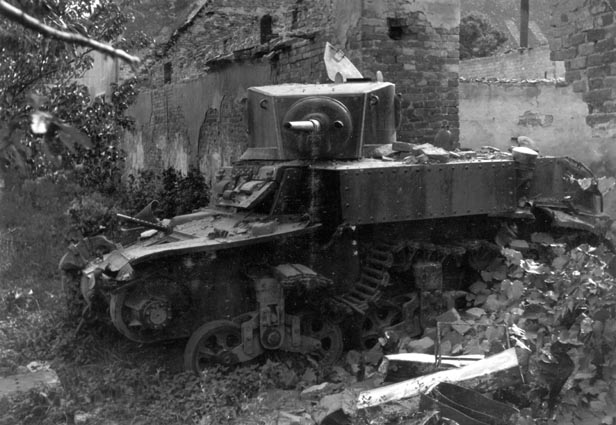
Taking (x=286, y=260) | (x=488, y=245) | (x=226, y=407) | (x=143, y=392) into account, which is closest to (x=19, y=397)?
(x=143, y=392)

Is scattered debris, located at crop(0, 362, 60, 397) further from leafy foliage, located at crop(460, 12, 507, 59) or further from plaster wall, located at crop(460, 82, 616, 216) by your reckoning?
leafy foliage, located at crop(460, 12, 507, 59)

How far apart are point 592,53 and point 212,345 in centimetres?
358

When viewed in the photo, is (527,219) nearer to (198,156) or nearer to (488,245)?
(488,245)

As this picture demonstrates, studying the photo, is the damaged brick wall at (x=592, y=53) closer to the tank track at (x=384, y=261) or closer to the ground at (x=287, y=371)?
the ground at (x=287, y=371)

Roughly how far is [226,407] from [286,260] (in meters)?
1.35

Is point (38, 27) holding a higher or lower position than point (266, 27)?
lower

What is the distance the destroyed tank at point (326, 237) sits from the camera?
18.7ft

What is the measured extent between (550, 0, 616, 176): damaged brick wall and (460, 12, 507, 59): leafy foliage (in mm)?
24448

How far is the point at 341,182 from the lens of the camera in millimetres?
5789

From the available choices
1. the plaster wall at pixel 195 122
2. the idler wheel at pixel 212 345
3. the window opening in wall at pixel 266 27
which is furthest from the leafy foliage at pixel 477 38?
the idler wheel at pixel 212 345

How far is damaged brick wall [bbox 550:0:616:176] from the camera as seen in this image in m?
5.42

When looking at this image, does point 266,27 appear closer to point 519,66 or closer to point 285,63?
point 285,63

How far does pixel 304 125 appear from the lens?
597 cm

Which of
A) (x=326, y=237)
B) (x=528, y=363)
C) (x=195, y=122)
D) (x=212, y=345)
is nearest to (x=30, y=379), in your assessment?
(x=212, y=345)
